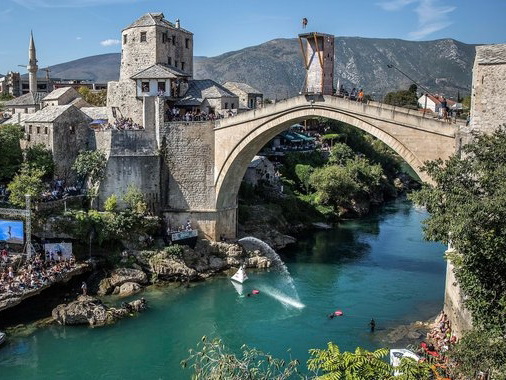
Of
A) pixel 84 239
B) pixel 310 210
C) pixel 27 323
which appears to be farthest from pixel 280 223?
pixel 27 323

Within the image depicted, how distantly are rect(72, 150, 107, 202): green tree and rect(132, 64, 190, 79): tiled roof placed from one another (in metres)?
5.82

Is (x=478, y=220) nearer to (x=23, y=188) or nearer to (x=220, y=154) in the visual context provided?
(x=220, y=154)

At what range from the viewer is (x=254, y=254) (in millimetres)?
33812

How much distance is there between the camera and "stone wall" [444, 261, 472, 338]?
65.4ft

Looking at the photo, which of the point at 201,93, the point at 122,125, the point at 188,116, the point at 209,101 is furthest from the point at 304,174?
the point at 122,125

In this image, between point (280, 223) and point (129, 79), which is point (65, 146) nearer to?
point (129, 79)

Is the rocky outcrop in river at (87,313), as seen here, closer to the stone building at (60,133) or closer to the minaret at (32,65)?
the stone building at (60,133)

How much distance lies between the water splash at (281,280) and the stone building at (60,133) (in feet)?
37.3

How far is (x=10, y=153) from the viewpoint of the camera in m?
31.5

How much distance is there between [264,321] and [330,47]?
523 inches

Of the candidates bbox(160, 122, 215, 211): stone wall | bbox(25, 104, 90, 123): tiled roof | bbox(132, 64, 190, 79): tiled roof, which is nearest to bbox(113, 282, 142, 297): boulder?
bbox(160, 122, 215, 211): stone wall

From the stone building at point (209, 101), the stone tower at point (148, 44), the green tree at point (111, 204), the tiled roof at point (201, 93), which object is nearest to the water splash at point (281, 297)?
the green tree at point (111, 204)

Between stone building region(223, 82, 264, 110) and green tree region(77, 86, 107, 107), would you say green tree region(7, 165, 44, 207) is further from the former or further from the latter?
stone building region(223, 82, 264, 110)

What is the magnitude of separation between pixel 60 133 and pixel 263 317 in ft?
52.9
